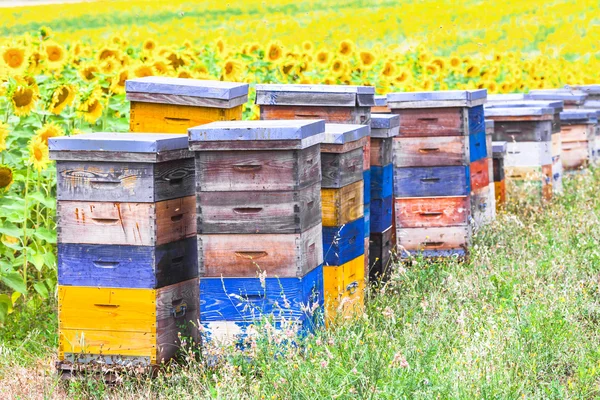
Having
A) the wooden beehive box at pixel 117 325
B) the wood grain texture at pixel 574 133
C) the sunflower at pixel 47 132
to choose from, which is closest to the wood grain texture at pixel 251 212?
the wooden beehive box at pixel 117 325

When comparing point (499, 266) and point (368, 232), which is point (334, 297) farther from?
point (499, 266)

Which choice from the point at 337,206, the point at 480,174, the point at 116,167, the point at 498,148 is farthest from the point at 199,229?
the point at 498,148

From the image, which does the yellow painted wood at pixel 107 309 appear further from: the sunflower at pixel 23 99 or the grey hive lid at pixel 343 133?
the sunflower at pixel 23 99

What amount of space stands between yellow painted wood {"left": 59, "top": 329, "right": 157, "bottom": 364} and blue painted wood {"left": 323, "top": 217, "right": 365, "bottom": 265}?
1214 millimetres

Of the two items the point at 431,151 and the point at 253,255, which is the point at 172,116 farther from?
the point at 431,151

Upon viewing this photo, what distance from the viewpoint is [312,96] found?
6.74m

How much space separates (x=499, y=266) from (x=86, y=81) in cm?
401

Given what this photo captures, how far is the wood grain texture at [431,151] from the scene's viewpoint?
7789 mm

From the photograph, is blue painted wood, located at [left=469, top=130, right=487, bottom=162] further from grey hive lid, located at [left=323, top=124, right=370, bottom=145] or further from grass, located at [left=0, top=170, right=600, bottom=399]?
grey hive lid, located at [left=323, top=124, right=370, bottom=145]

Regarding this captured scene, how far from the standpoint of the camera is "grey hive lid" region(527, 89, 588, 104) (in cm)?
1241

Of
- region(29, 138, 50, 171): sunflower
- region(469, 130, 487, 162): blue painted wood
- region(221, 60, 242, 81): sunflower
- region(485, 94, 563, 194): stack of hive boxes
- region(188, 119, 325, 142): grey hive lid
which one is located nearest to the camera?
region(188, 119, 325, 142): grey hive lid

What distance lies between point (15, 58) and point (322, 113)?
2.48 meters

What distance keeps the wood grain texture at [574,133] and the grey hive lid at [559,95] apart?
654 millimetres

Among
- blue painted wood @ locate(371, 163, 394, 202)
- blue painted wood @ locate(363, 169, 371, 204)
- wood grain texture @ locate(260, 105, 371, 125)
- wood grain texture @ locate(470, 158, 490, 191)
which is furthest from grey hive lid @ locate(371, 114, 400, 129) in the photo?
wood grain texture @ locate(470, 158, 490, 191)
